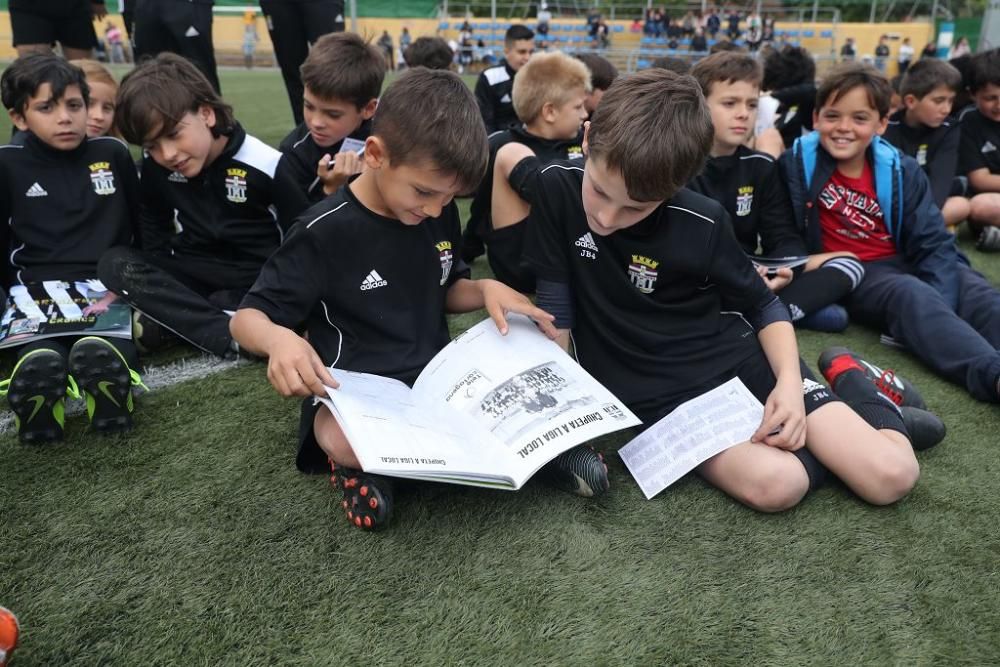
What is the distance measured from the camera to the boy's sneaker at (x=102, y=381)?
195cm

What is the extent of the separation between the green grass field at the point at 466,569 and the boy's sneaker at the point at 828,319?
39.3 inches

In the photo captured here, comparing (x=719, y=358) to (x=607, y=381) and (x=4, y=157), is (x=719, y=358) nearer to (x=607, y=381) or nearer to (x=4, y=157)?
(x=607, y=381)

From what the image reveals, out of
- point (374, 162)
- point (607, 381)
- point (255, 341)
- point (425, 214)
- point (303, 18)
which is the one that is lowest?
point (607, 381)

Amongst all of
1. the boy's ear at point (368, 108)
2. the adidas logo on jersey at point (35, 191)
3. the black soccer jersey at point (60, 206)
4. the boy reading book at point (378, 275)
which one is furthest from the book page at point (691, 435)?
the adidas logo on jersey at point (35, 191)

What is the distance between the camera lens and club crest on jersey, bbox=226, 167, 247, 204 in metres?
2.58

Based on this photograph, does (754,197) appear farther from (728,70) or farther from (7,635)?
(7,635)

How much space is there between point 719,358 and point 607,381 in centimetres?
31

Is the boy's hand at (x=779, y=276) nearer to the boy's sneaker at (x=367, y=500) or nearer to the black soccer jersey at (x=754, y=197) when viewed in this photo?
the black soccer jersey at (x=754, y=197)

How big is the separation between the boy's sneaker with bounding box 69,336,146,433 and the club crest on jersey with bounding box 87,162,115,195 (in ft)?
3.08

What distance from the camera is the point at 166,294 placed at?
2.52m

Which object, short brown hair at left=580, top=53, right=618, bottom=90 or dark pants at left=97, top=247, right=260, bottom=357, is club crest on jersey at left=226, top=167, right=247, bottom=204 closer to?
dark pants at left=97, top=247, right=260, bottom=357

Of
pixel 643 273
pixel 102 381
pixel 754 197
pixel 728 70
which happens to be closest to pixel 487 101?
pixel 728 70

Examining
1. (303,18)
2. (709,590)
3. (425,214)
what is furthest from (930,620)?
(303,18)

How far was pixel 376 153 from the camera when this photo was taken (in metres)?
1.71
